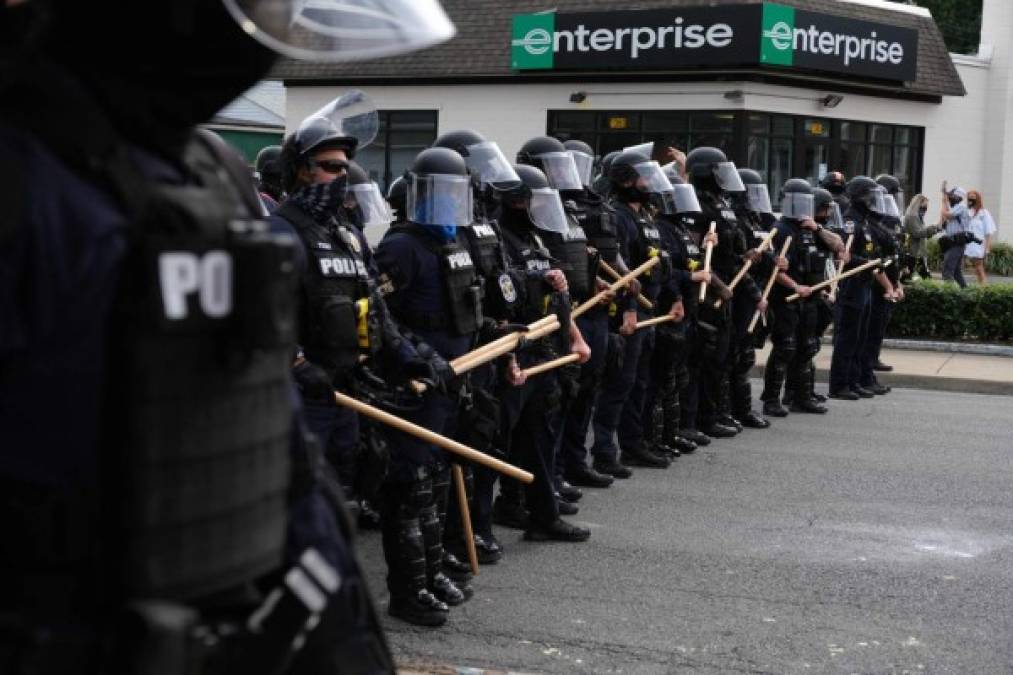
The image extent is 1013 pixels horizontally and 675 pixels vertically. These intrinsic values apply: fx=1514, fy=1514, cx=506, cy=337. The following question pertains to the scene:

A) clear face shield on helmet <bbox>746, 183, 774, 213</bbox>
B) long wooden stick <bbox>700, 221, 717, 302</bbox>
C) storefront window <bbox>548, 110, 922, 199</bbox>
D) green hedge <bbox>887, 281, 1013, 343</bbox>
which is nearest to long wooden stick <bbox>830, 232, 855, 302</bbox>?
clear face shield on helmet <bbox>746, 183, 774, 213</bbox>

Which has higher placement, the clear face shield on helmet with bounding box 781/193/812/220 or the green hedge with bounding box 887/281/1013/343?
the clear face shield on helmet with bounding box 781/193/812/220

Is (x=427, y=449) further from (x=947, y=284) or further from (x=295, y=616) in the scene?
(x=947, y=284)

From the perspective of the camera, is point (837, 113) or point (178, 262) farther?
point (837, 113)

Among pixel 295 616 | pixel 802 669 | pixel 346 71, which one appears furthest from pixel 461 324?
pixel 346 71

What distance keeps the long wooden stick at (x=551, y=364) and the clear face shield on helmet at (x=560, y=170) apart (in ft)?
4.86

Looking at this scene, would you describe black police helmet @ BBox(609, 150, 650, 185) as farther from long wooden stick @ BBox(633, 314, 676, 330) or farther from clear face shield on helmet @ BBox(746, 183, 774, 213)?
clear face shield on helmet @ BBox(746, 183, 774, 213)

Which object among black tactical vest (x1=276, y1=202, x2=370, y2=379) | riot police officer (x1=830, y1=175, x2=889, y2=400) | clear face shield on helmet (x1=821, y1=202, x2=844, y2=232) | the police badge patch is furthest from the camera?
riot police officer (x1=830, y1=175, x2=889, y2=400)

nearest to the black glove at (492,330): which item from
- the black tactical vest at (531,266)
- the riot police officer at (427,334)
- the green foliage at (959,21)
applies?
the riot police officer at (427,334)

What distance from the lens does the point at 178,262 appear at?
7.30 feet

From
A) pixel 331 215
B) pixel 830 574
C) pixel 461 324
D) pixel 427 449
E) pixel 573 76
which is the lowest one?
pixel 830 574

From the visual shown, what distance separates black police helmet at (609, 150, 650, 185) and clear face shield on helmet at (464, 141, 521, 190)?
8.06 feet

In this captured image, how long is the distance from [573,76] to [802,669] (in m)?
21.3

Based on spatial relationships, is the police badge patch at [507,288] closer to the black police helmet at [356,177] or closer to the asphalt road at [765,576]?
the black police helmet at [356,177]

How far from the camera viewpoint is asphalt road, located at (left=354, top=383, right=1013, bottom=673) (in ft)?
19.5
